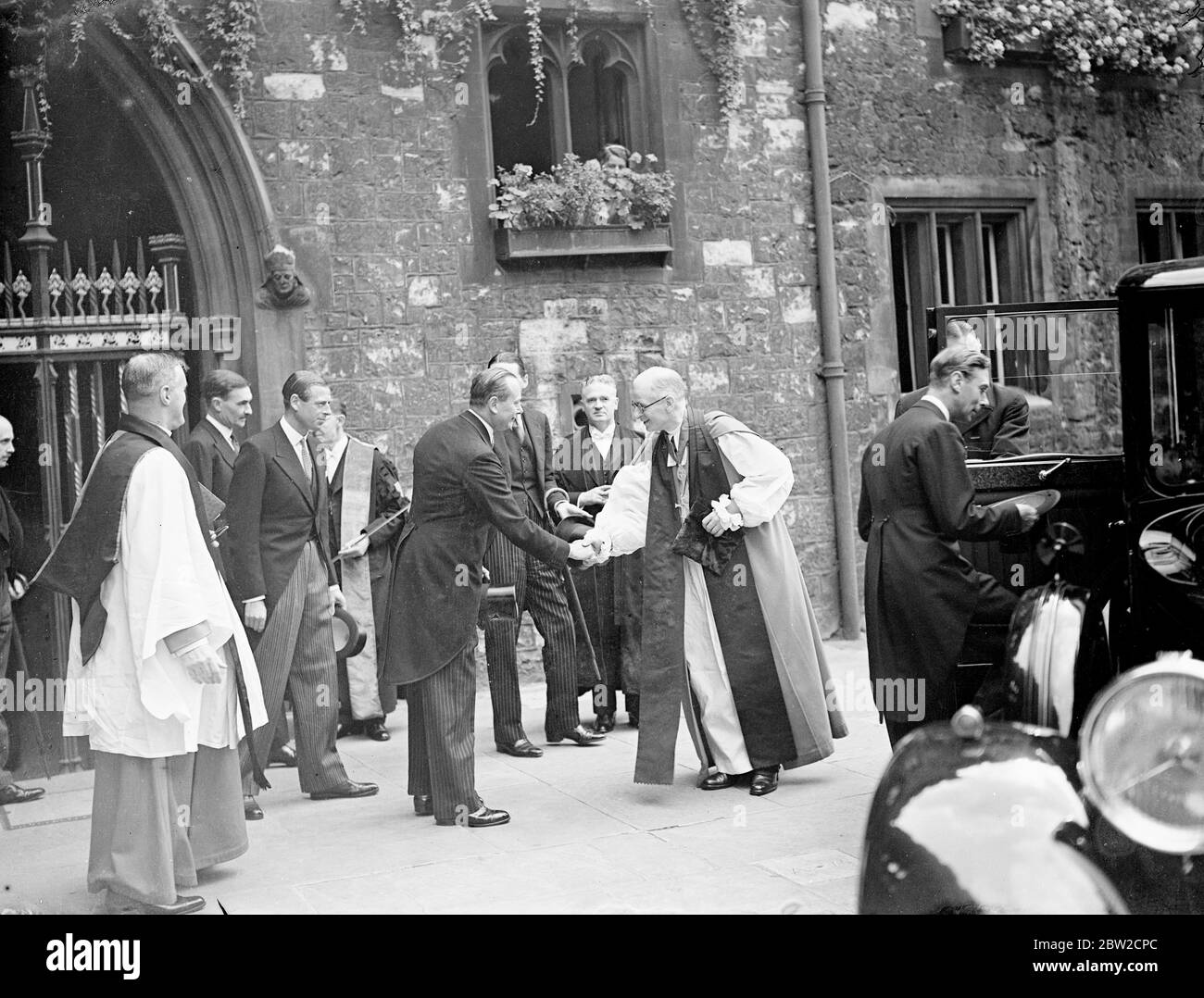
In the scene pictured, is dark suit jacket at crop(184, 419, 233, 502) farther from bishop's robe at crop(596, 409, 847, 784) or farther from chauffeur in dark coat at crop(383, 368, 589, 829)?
bishop's robe at crop(596, 409, 847, 784)

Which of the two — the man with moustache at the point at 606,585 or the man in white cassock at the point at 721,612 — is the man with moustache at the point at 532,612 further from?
the man in white cassock at the point at 721,612

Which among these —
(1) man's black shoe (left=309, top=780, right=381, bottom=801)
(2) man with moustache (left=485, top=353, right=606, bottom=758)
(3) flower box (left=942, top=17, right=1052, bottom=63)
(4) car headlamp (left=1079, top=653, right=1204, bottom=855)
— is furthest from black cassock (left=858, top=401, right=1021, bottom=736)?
(3) flower box (left=942, top=17, right=1052, bottom=63)

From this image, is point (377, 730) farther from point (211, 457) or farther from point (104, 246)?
point (104, 246)

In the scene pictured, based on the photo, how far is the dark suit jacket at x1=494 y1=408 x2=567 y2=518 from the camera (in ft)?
24.5

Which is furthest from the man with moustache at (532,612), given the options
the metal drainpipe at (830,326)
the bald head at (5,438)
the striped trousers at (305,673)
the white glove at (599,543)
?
the metal drainpipe at (830,326)

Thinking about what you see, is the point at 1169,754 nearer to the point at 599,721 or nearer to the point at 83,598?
the point at 83,598

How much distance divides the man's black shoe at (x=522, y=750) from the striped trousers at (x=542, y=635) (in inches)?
1.2

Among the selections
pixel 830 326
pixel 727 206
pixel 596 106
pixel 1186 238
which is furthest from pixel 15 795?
pixel 1186 238

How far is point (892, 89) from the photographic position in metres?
10.4

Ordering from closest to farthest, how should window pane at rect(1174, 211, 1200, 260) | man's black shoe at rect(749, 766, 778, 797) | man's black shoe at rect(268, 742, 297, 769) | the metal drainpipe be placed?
man's black shoe at rect(749, 766, 778, 797), man's black shoe at rect(268, 742, 297, 769), the metal drainpipe, window pane at rect(1174, 211, 1200, 260)

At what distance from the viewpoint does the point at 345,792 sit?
6453mm

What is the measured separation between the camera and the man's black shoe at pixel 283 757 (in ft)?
23.9

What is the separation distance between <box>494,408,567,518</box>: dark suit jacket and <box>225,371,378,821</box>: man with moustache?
46.4 inches

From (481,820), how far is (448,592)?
98cm
